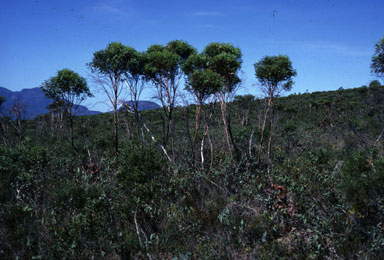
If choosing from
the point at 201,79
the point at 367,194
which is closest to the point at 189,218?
the point at 367,194

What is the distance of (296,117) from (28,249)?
104 ft

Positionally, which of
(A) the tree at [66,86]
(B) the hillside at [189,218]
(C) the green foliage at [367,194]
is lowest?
(B) the hillside at [189,218]

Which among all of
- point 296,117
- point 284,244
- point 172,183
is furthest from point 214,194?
point 296,117

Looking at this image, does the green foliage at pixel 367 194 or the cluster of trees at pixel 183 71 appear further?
the cluster of trees at pixel 183 71

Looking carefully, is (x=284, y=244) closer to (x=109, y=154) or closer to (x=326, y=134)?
(x=109, y=154)

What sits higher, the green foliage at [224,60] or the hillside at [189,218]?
the green foliage at [224,60]

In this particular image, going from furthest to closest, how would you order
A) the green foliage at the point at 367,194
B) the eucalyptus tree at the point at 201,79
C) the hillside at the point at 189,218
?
the eucalyptus tree at the point at 201,79 < the green foliage at the point at 367,194 < the hillside at the point at 189,218

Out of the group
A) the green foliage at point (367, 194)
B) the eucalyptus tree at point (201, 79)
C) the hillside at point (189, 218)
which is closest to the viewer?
the hillside at point (189, 218)

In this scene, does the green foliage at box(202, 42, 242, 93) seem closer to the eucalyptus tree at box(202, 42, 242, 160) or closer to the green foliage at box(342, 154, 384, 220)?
the eucalyptus tree at box(202, 42, 242, 160)

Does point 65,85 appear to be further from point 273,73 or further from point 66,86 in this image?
point 273,73

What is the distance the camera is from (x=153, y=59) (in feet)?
38.1

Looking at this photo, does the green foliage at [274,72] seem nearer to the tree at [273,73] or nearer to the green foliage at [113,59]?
the tree at [273,73]

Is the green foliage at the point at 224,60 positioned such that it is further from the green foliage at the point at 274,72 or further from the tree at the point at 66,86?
the tree at the point at 66,86

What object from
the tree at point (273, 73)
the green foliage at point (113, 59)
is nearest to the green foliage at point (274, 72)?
the tree at point (273, 73)
